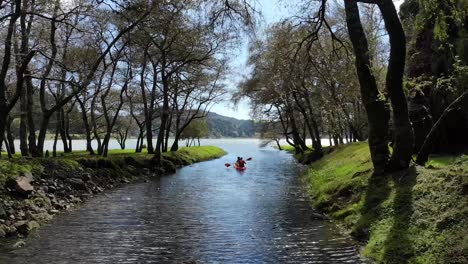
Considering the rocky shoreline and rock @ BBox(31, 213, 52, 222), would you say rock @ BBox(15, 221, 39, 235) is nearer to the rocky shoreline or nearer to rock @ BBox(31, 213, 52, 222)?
the rocky shoreline

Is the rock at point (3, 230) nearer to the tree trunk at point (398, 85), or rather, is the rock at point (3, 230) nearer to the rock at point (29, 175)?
the rock at point (29, 175)

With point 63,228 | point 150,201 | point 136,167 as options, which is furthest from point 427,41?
point 136,167

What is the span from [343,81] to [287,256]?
27.6 metres

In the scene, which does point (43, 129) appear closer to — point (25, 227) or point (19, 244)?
point (25, 227)

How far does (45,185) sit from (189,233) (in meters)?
9.17

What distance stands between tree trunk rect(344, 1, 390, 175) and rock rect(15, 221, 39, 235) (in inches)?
452

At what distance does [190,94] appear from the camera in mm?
59094

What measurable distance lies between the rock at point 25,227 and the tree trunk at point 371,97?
11.5 meters

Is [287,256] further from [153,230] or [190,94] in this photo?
[190,94]

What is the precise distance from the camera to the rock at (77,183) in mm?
22745

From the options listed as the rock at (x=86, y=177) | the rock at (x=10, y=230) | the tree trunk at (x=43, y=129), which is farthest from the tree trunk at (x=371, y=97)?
the tree trunk at (x=43, y=129)

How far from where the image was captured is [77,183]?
23109mm

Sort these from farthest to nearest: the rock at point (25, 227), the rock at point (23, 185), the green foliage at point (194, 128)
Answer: the green foliage at point (194, 128), the rock at point (23, 185), the rock at point (25, 227)

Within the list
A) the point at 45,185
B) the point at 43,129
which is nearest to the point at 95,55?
the point at 43,129
